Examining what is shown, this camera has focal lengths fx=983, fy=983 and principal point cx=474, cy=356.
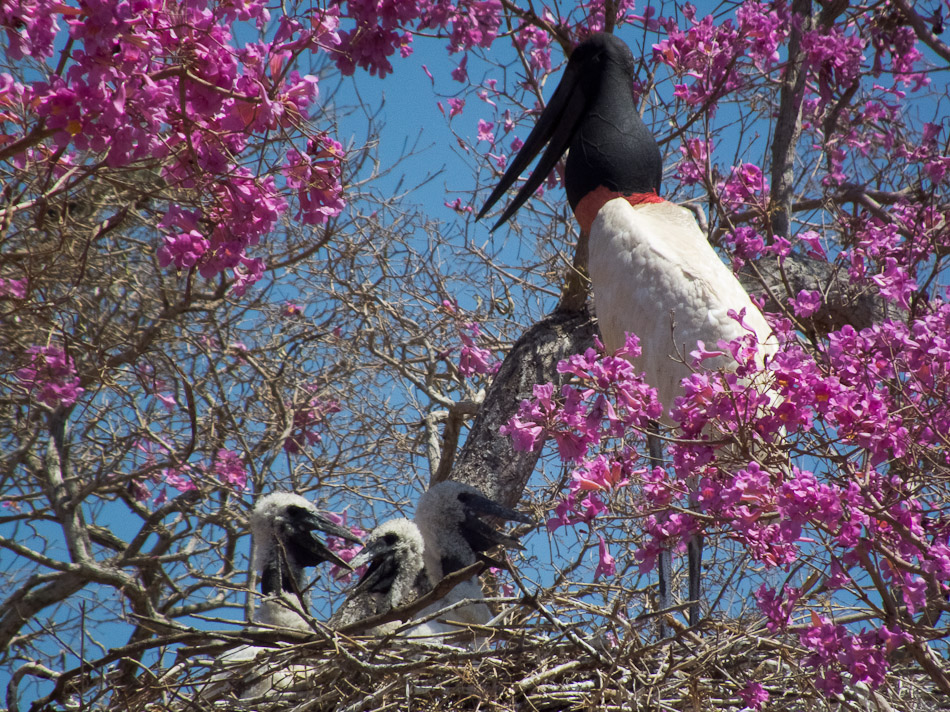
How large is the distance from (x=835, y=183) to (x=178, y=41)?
4.41m

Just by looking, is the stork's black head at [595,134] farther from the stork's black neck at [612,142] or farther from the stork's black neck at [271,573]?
the stork's black neck at [271,573]

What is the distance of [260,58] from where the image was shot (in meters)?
3.20

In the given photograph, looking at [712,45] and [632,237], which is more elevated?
[712,45]

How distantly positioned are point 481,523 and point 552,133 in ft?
9.07

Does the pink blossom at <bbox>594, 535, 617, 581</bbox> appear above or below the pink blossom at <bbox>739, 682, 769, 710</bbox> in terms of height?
above

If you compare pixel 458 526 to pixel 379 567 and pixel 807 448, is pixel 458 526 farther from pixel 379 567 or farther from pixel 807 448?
pixel 807 448

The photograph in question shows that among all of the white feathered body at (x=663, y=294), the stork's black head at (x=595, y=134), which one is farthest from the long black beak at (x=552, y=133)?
the white feathered body at (x=663, y=294)

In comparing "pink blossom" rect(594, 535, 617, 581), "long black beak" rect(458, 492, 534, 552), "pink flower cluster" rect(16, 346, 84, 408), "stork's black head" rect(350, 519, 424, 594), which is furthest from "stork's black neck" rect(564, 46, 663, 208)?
"pink flower cluster" rect(16, 346, 84, 408)

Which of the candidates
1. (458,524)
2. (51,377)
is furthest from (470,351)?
(51,377)

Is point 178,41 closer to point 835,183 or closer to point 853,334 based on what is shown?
point 853,334

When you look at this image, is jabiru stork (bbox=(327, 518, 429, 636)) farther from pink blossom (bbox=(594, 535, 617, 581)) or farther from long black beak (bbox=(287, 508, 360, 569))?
pink blossom (bbox=(594, 535, 617, 581))

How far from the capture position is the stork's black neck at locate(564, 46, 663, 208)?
5328mm

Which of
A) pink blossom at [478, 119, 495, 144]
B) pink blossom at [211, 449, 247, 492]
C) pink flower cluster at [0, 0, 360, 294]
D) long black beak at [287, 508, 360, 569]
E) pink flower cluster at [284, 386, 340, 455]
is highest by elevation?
pink blossom at [478, 119, 495, 144]

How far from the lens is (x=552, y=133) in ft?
20.1
